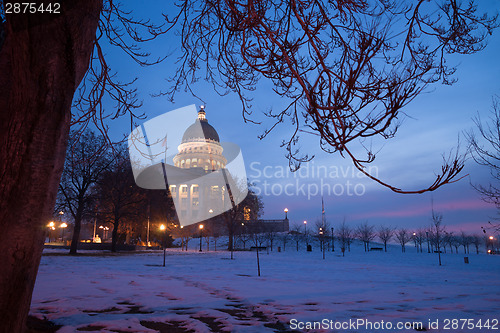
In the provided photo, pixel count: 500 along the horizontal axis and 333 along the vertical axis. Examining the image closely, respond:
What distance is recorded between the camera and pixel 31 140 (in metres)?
2.64

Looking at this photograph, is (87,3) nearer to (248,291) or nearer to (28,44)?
(28,44)

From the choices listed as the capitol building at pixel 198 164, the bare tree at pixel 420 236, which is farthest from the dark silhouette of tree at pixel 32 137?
the capitol building at pixel 198 164

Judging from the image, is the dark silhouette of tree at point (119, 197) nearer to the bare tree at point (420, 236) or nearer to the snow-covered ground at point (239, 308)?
the snow-covered ground at point (239, 308)

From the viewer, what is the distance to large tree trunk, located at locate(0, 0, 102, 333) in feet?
8.27

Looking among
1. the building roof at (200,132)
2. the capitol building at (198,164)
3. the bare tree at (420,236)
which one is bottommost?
the bare tree at (420,236)

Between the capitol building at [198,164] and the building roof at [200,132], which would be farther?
the building roof at [200,132]

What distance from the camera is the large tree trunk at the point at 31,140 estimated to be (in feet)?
8.27

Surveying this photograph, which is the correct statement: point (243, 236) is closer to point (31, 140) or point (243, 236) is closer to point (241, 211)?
point (241, 211)

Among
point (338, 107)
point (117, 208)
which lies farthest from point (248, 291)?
point (117, 208)

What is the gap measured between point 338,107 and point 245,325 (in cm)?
A: 314

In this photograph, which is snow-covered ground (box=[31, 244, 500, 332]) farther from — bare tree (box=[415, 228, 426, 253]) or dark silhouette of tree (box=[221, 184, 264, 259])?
bare tree (box=[415, 228, 426, 253])

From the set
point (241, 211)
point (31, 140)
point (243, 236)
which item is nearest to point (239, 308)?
point (31, 140)

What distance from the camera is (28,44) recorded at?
2.67 meters

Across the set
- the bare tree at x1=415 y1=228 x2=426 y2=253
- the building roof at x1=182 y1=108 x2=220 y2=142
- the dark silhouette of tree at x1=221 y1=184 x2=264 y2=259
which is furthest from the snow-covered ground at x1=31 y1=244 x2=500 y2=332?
the building roof at x1=182 y1=108 x2=220 y2=142
